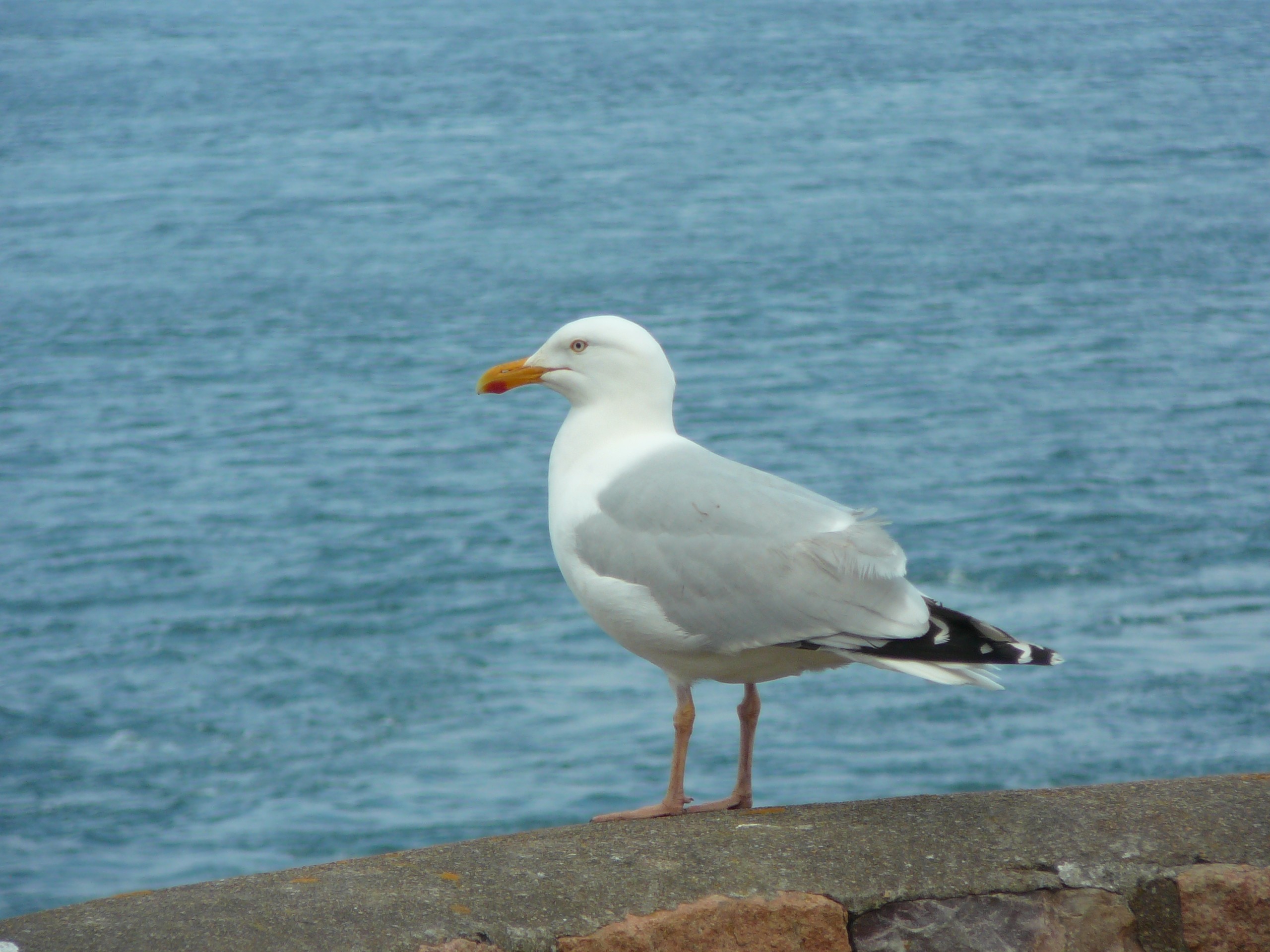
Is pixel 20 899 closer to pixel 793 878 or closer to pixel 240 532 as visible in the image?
pixel 240 532

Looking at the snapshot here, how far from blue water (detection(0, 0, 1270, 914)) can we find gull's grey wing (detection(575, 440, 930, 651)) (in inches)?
417

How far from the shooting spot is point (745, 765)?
4.46 metres

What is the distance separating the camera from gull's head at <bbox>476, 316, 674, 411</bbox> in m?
4.54

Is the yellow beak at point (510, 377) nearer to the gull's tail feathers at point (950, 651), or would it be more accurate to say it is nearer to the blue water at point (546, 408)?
the gull's tail feathers at point (950, 651)

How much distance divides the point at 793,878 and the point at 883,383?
23207 millimetres

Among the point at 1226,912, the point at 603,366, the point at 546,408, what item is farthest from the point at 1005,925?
the point at 546,408

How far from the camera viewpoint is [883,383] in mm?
26297

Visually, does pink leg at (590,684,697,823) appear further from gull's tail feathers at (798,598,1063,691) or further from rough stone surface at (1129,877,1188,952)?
rough stone surface at (1129,877,1188,952)

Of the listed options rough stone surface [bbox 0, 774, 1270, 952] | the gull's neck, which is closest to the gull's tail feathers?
rough stone surface [bbox 0, 774, 1270, 952]

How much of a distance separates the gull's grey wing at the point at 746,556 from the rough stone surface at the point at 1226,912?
89 cm

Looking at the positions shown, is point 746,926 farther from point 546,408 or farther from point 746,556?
point 546,408

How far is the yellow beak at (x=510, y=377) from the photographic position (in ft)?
15.3

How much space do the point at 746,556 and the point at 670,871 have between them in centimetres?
92

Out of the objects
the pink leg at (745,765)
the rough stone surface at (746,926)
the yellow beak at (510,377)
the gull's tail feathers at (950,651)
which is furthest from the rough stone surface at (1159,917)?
the yellow beak at (510,377)
